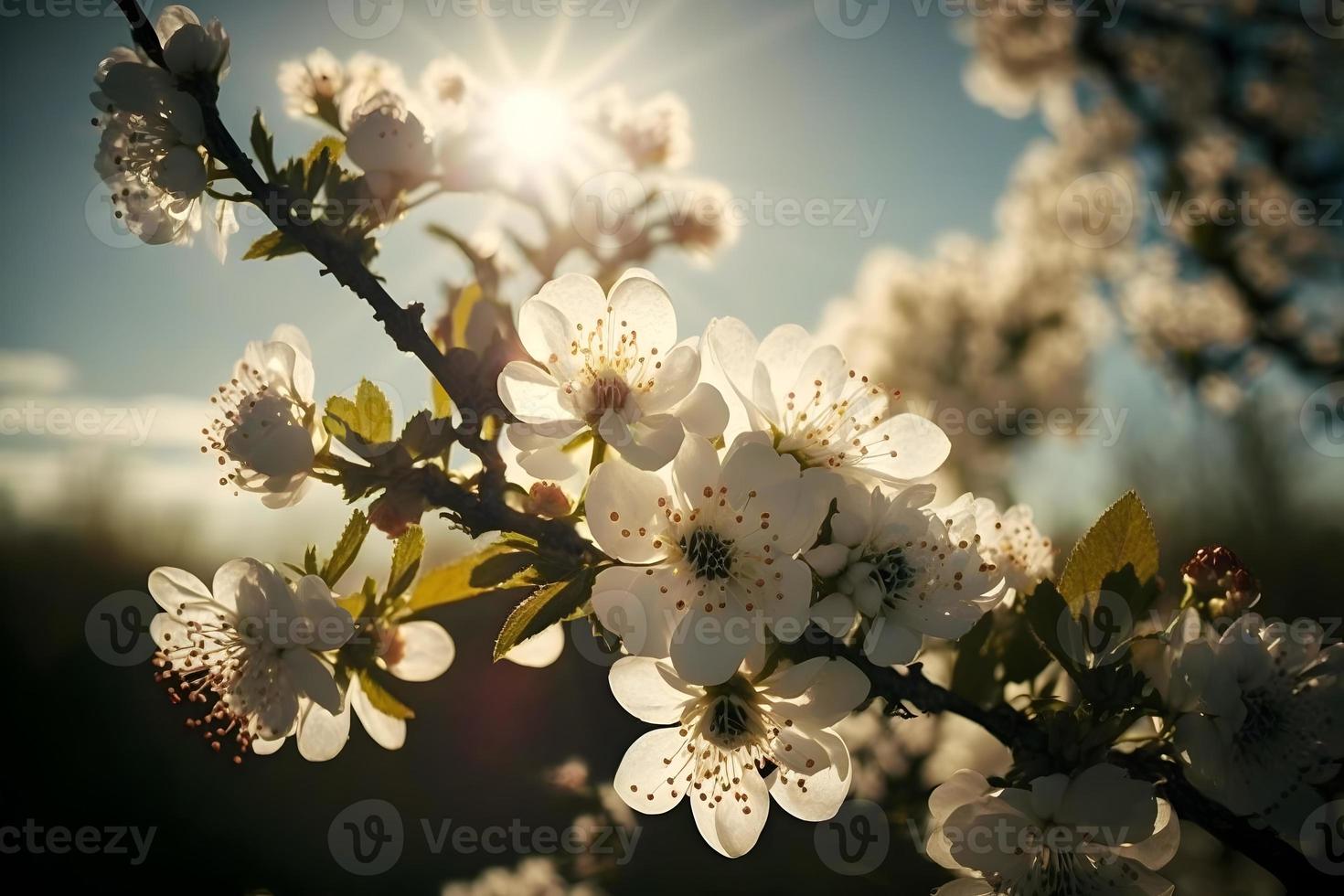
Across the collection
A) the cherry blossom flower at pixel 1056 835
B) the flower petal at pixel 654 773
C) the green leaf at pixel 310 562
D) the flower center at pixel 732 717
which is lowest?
the cherry blossom flower at pixel 1056 835

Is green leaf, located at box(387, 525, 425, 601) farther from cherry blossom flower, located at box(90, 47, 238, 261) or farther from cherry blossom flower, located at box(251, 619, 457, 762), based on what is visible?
cherry blossom flower, located at box(90, 47, 238, 261)

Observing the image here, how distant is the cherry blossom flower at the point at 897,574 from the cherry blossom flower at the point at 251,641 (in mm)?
543

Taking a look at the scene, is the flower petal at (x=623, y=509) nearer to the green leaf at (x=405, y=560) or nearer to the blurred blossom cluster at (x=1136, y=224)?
the green leaf at (x=405, y=560)

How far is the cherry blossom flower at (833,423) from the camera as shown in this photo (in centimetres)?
96

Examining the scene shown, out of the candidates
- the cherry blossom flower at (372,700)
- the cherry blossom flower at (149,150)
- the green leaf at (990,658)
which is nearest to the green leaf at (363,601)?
the cherry blossom flower at (372,700)

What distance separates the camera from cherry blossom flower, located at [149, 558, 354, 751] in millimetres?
921

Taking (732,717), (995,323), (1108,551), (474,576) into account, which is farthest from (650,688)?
(995,323)

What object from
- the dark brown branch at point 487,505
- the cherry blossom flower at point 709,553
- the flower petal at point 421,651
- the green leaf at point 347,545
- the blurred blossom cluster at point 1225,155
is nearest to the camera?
the cherry blossom flower at point 709,553

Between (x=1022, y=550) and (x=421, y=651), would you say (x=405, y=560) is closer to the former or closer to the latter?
(x=421, y=651)

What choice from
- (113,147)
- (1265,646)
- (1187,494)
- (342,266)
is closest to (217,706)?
(342,266)

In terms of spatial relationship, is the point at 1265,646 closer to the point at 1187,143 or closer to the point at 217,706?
the point at 217,706

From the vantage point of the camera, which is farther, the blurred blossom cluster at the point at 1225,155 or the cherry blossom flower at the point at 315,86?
the blurred blossom cluster at the point at 1225,155

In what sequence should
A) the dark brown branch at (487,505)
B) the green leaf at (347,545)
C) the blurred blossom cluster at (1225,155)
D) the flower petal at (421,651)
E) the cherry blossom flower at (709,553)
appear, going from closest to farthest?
1. the cherry blossom flower at (709,553)
2. the dark brown branch at (487,505)
3. the green leaf at (347,545)
4. the flower petal at (421,651)
5. the blurred blossom cluster at (1225,155)

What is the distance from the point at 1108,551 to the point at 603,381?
2.01 feet
